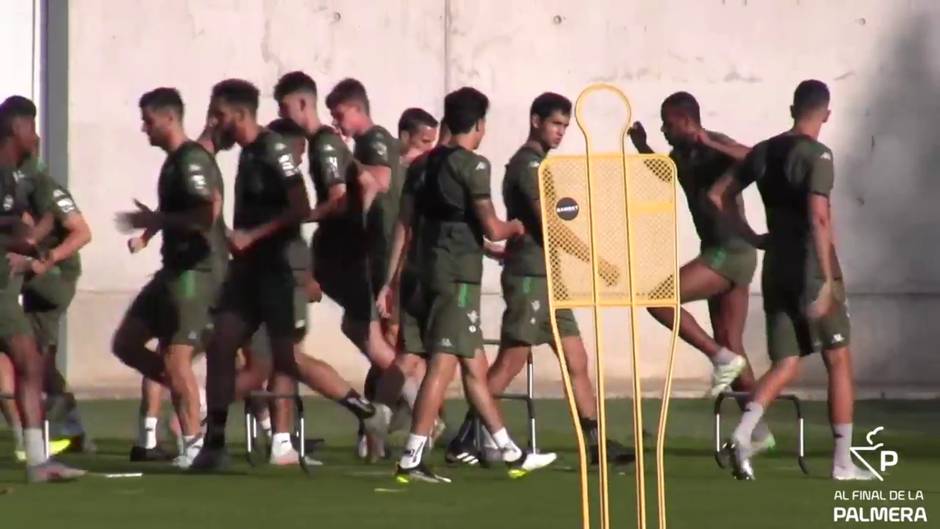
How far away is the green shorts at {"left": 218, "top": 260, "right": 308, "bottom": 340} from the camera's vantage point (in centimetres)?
1279

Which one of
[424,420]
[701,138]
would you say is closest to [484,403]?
[424,420]

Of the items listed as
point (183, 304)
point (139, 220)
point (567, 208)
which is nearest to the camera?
point (567, 208)

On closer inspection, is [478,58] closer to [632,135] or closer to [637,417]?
[632,135]

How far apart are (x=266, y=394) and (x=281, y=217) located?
0.92 metres

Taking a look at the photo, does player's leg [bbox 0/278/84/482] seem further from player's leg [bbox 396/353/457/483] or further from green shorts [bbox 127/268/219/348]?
player's leg [bbox 396/353/457/483]

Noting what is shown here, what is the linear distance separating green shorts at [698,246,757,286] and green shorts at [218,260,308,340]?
7.54ft

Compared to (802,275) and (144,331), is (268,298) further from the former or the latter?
(802,275)

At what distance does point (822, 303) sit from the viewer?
12086 millimetres

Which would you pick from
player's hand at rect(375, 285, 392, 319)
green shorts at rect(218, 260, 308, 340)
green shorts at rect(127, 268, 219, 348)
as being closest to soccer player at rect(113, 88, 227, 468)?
green shorts at rect(127, 268, 219, 348)

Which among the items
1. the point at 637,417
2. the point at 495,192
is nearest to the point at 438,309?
the point at 637,417

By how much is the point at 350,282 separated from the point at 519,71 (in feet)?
18.6

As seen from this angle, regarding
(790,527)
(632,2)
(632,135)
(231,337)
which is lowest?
(790,527)

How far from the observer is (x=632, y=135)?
1375 cm

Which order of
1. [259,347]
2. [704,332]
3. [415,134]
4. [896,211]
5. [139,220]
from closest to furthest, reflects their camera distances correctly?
1. [139,220]
2. [259,347]
3. [704,332]
4. [415,134]
5. [896,211]
